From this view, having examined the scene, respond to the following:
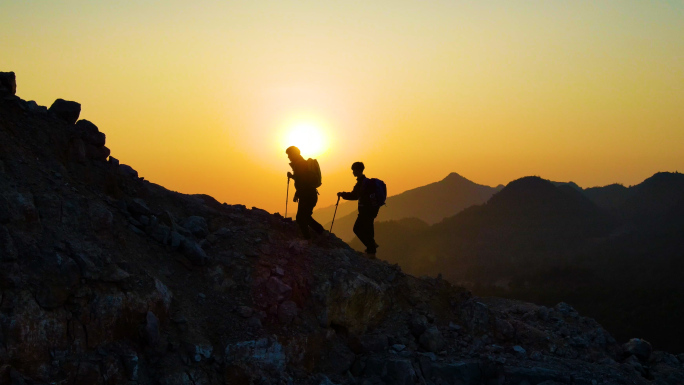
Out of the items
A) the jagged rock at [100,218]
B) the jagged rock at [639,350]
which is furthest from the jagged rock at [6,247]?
the jagged rock at [639,350]

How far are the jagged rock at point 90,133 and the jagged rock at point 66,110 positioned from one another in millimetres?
152

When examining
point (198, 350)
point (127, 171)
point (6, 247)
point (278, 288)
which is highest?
point (127, 171)

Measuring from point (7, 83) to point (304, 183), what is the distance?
569 centimetres

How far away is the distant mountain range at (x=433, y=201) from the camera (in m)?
96.9

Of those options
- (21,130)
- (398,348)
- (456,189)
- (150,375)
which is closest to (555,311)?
(398,348)

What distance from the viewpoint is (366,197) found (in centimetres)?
1226

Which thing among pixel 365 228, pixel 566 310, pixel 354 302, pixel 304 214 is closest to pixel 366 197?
pixel 365 228

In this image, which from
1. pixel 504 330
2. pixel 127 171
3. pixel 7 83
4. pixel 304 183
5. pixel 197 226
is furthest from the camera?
pixel 304 183

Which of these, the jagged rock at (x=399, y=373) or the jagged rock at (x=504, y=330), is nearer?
the jagged rock at (x=399, y=373)

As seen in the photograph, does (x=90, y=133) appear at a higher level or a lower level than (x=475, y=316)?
higher

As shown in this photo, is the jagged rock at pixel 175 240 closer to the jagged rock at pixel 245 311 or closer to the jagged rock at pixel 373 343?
the jagged rock at pixel 245 311

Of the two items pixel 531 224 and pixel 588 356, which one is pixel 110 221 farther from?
pixel 531 224

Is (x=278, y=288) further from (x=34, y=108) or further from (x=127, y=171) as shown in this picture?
(x=34, y=108)

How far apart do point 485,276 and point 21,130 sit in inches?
1483
